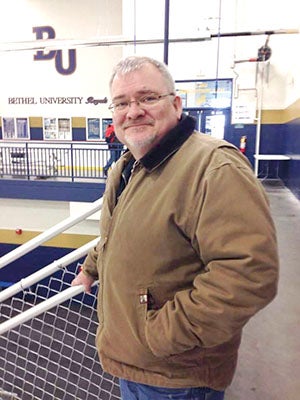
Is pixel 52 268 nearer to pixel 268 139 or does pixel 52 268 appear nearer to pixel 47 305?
pixel 47 305

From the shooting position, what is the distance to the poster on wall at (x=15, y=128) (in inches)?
321

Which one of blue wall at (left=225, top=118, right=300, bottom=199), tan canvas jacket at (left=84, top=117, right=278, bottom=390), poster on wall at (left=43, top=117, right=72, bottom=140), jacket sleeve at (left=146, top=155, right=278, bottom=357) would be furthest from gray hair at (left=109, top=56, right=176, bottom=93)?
poster on wall at (left=43, top=117, right=72, bottom=140)

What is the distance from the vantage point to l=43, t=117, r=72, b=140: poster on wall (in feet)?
26.0

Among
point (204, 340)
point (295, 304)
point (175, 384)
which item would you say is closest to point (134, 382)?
point (175, 384)

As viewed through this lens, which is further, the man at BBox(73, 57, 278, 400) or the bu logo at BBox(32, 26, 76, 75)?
the bu logo at BBox(32, 26, 76, 75)

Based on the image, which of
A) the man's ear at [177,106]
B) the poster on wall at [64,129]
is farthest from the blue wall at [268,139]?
the man's ear at [177,106]

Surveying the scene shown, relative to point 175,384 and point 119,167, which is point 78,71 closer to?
point 119,167

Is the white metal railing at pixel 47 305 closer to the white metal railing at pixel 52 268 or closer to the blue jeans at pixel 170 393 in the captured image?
the white metal railing at pixel 52 268

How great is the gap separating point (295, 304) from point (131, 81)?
169 cm

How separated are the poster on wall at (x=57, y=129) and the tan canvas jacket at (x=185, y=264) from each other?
7.37 metres

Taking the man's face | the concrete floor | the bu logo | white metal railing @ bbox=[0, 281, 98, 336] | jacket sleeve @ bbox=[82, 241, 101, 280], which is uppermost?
the bu logo

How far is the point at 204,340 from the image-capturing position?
75 cm

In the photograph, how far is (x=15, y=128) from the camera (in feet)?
26.9

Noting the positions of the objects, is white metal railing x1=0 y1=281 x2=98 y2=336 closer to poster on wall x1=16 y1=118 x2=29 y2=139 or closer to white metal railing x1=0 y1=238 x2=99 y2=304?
white metal railing x1=0 y1=238 x2=99 y2=304
